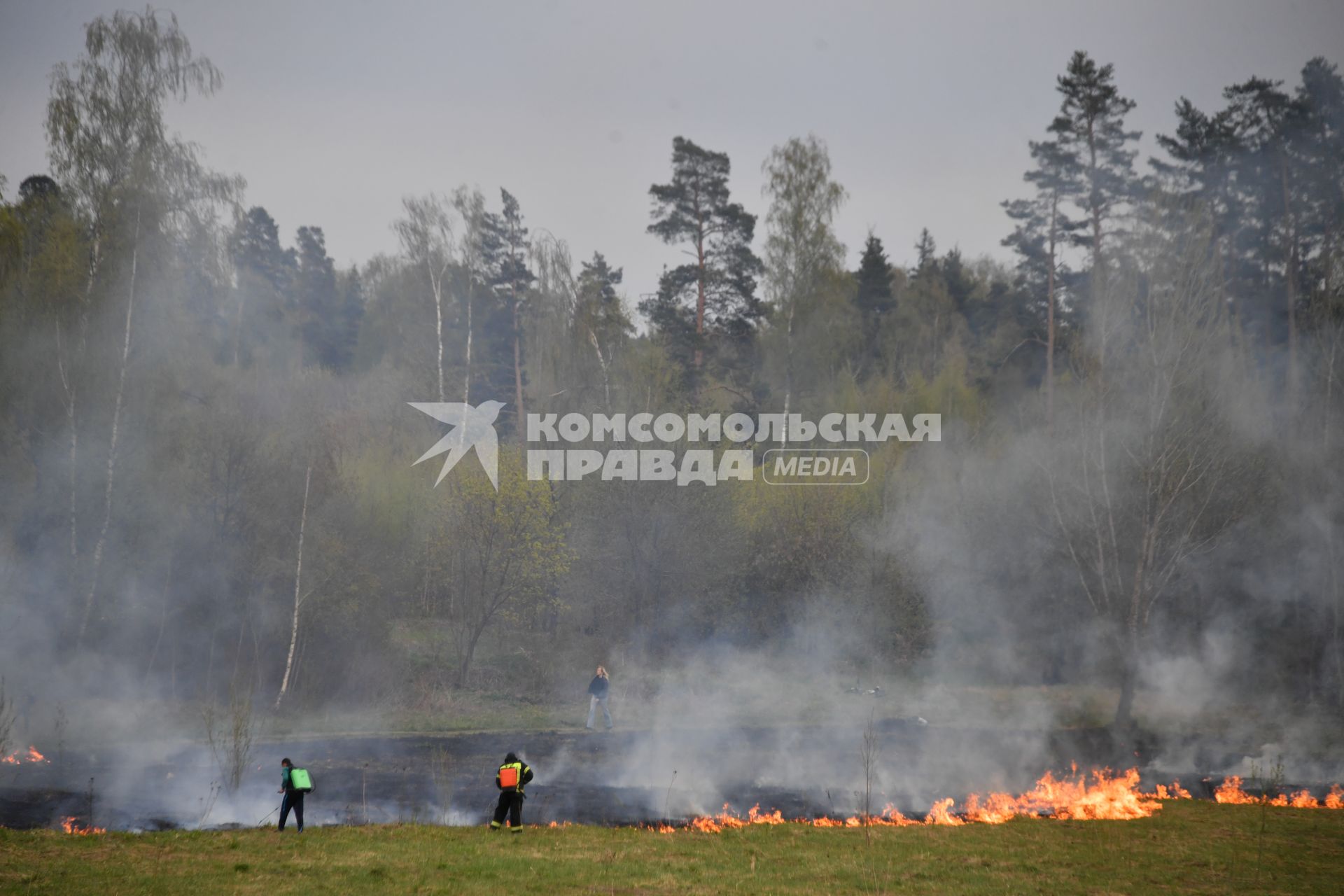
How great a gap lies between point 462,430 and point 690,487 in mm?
10223

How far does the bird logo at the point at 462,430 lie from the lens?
33.0 m

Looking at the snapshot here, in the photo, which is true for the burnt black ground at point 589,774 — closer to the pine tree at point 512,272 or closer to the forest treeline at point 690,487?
the forest treeline at point 690,487

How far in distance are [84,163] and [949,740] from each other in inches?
1162

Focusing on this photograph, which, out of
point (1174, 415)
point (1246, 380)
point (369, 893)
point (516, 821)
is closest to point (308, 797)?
point (516, 821)

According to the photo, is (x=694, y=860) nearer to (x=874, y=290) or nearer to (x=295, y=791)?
(x=295, y=791)

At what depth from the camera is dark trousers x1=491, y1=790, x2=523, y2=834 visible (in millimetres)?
14173

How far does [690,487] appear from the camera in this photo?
99.8 ft

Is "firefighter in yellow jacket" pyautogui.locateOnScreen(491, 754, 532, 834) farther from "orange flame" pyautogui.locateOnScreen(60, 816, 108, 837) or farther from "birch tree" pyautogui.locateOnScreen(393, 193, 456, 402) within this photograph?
"birch tree" pyautogui.locateOnScreen(393, 193, 456, 402)

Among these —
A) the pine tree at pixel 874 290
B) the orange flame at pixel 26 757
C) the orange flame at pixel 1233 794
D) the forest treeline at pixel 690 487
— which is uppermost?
the pine tree at pixel 874 290

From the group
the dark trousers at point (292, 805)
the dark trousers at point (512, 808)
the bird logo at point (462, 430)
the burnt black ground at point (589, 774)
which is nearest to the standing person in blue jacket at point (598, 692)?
the burnt black ground at point (589, 774)

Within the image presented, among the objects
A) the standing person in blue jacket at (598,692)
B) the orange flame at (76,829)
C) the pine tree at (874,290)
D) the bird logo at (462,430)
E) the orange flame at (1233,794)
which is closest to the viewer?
the orange flame at (76,829)

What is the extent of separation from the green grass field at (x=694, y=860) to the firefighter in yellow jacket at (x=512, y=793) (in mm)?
328

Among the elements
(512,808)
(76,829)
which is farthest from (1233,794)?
(76,829)

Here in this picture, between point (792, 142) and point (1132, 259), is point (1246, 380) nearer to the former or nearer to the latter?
point (1132, 259)
